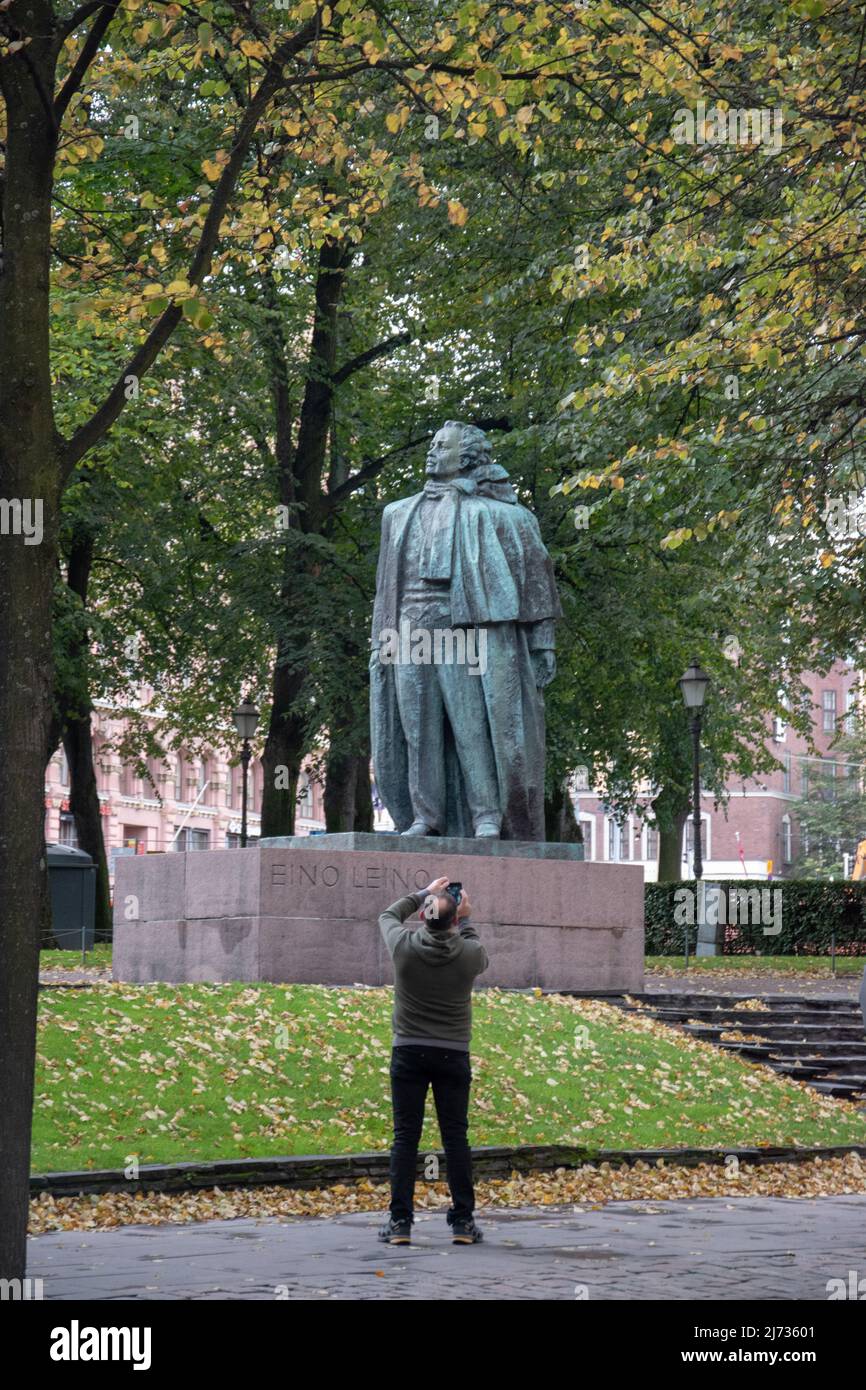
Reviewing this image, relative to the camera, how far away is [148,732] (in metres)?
43.5

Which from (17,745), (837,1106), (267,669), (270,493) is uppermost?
(270,493)

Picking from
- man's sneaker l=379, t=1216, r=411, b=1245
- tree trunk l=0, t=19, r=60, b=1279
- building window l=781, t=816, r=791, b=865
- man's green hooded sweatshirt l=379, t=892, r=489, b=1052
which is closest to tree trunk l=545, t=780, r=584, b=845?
man's green hooded sweatshirt l=379, t=892, r=489, b=1052

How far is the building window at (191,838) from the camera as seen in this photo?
81825 millimetres

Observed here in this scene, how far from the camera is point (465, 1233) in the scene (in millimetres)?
10055

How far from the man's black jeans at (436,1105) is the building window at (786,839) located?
8978 cm

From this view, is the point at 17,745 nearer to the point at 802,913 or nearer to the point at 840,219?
the point at 840,219

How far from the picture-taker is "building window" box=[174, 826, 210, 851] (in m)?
81.8

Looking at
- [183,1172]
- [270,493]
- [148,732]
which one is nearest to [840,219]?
[183,1172]

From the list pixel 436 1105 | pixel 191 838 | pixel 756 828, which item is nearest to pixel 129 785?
pixel 191 838

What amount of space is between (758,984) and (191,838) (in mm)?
58269

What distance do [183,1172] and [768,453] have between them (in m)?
11.4

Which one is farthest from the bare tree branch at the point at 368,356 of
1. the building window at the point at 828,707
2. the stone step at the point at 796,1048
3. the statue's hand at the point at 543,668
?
the building window at the point at 828,707

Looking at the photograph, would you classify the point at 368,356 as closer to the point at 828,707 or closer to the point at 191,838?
the point at 191,838

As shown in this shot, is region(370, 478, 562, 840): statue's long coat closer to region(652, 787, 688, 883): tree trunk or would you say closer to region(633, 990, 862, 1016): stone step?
region(633, 990, 862, 1016): stone step
